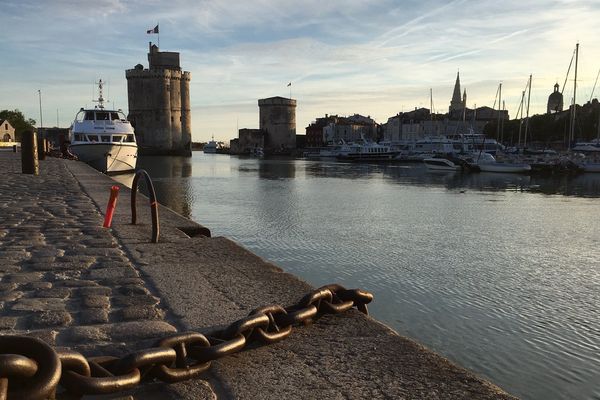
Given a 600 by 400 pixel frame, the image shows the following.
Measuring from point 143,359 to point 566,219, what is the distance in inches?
621

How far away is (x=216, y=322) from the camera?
10.1 ft

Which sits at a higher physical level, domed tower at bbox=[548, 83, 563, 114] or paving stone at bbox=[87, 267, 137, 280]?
domed tower at bbox=[548, 83, 563, 114]

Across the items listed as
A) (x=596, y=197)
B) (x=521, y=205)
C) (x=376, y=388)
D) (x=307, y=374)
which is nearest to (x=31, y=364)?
(x=307, y=374)

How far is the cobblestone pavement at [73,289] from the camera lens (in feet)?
9.34

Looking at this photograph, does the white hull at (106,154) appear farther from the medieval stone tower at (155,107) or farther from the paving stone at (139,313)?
the medieval stone tower at (155,107)

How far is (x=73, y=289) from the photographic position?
12.2 ft

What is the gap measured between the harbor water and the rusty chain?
2.41m

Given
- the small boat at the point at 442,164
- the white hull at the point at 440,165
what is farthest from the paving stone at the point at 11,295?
the white hull at the point at 440,165

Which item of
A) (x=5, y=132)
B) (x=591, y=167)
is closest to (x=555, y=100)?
(x=591, y=167)

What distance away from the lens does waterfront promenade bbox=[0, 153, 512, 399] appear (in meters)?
2.34

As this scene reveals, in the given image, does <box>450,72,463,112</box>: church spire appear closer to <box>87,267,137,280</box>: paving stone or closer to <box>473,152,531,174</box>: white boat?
<box>473,152,531,174</box>: white boat

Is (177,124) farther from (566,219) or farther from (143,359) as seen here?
(143,359)

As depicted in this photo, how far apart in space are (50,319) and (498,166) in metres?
45.7

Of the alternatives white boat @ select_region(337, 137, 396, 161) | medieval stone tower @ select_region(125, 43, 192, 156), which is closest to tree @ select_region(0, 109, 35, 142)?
medieval stone tower @ select_region(125, 43, 192, 156)
